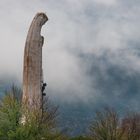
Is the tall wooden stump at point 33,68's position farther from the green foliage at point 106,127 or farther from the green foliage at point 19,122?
the green foliage at point 106,127

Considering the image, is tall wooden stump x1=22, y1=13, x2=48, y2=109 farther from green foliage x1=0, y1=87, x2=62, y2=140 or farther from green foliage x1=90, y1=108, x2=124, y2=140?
green foliage x1=90, y1=108, x2=124, y2=140

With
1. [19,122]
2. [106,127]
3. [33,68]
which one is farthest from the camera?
[106,127]

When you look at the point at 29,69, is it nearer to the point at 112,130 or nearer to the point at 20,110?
the point at 20,110

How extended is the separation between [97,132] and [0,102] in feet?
111

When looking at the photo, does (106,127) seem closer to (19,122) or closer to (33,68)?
(33,68)

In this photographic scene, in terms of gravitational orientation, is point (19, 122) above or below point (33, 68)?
below

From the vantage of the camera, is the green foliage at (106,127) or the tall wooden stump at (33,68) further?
the green foliage at (106,127)

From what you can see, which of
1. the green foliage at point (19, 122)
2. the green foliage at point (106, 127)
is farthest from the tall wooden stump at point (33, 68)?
the green foliage at point (106, 127)

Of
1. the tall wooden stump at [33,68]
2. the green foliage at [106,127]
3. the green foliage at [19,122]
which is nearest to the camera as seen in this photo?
the green foliage at [19,122]

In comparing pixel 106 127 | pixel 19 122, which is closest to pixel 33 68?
pixel 19 122

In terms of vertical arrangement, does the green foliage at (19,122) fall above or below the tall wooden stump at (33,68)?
below

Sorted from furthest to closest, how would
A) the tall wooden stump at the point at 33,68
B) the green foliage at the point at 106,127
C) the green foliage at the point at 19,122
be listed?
the green foliage at the point at 106,127 → the tall wooden stump at the point at 33,68 → the green foliage at the point at 19,122

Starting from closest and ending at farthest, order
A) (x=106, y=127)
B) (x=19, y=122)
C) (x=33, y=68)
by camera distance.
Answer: (x=19, y=122) → (x=33, y=68) → (x=106, y=127)

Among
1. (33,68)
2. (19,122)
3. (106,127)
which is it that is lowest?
(19,122)
